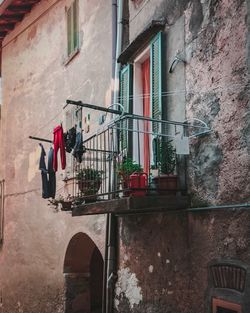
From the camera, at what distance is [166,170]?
637cm

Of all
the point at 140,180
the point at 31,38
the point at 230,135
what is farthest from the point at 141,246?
the point at 31,38

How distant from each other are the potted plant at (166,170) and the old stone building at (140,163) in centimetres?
2

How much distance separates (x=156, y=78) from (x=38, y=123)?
274 inches

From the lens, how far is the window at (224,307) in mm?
4965

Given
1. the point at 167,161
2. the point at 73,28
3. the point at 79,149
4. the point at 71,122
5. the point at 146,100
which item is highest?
the point at 73,28

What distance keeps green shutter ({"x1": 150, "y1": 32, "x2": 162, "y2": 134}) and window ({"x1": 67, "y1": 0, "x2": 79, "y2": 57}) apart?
475 centimetres

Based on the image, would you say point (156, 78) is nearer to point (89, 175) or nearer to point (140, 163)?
point (140, 163)

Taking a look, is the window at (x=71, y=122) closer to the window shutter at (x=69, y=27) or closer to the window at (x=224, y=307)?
the window shutter at (x=69, y=27)

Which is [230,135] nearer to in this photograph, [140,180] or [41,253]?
[140,180]

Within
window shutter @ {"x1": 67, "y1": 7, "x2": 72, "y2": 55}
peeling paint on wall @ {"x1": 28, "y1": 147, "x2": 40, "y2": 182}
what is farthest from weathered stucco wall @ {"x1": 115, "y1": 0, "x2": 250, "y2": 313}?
peeling paint on wall @ {"x1": 28, "y1": 147, "x2": 40, "y2": 182}

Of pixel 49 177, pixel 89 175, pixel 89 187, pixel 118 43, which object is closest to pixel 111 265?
pixel 89 187

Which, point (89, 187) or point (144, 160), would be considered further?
point (89, 187)

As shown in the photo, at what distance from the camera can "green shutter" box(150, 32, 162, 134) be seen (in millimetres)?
6926

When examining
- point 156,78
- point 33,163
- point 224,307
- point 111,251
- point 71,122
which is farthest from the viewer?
point 33,163
